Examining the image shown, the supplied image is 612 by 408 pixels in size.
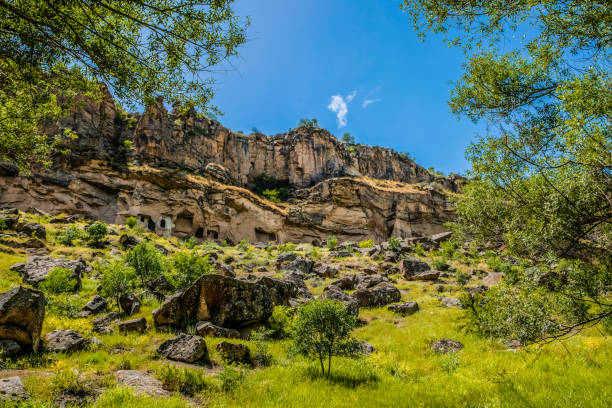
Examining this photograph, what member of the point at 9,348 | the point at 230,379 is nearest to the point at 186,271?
the point at 9,348

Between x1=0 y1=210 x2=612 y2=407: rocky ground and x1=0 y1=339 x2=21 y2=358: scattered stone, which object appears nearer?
x1=0 y1=210 x2=612 y2=407: rocky ground

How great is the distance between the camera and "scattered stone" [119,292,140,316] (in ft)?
35.2

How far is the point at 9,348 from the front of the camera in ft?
19.3

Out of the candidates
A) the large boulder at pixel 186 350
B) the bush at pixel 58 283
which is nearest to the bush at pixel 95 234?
the bush at pixel 58 283

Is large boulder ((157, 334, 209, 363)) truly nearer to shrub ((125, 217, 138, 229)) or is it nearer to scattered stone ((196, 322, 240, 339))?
scattered stone ((196, 322, 240, 339))

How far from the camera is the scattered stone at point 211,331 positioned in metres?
9.25

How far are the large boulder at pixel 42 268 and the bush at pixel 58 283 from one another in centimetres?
70

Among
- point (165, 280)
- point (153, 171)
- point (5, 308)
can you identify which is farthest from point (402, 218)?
point (5, 308)

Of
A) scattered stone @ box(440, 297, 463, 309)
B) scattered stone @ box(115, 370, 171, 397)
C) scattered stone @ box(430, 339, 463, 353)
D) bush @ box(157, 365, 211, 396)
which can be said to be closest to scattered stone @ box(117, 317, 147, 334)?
scattered stone @ box(115, 370, 171, 397)

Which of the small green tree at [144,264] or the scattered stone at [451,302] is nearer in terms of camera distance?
the scattered stone at [451,302]

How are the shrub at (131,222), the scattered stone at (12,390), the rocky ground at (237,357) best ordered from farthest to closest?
the shrub at (131,222) → the rocky ground at (237,357) → the scattered stone at (12,390)

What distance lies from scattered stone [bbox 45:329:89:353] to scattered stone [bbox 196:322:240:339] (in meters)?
2.99

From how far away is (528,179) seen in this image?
7.80m

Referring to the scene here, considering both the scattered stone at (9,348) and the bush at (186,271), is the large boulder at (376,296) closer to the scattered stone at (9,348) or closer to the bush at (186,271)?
the bush at (186,271)
